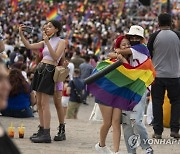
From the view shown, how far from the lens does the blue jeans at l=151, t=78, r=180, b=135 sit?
939cm

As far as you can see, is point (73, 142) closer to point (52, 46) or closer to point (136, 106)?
point (52, 46)

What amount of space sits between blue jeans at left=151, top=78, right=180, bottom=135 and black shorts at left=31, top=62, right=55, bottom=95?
164 cm

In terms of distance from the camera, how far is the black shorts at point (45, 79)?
28.1 feet

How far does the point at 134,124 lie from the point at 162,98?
1728mm

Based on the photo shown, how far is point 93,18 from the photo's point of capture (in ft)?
133

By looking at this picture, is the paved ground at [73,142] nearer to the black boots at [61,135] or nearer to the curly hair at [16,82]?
the black boots at [61,135]

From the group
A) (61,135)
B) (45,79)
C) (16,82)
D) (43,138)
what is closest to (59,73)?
(45,79)

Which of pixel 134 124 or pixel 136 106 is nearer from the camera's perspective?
pixel 136 106

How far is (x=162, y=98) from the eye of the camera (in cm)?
948

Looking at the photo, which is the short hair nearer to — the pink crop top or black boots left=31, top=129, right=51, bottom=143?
the pink crop top

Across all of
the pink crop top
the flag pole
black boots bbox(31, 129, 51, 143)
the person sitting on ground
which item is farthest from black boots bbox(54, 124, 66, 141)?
the person sitting on ground

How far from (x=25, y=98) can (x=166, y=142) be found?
3710 millimetres

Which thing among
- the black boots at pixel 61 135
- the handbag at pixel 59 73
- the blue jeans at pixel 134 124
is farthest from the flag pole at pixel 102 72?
the black boots at pixel 61 135

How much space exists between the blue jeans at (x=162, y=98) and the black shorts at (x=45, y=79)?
164 cm
